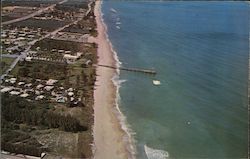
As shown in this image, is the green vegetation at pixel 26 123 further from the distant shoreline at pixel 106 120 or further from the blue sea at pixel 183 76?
the blue sea at pixel 183 76

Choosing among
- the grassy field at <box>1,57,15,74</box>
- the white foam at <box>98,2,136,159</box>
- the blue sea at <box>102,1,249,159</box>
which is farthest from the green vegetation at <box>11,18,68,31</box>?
the white foam at <box>98,2,136,159</box>

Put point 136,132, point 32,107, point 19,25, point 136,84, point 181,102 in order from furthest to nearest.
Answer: point 19,25 → point 136,84 → point 181,102 → point 32,107 → point 136,132

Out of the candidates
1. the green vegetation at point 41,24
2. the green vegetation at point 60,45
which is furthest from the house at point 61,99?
the green vegetation at point 41,24

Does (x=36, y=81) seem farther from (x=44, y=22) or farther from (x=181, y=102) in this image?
(x=44, y=22)

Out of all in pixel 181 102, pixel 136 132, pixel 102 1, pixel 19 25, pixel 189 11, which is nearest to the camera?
pixel 136 132

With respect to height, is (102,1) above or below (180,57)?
above

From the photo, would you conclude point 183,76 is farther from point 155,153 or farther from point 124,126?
point 155,153

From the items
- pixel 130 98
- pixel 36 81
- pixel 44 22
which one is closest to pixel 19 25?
pixel 44 22
